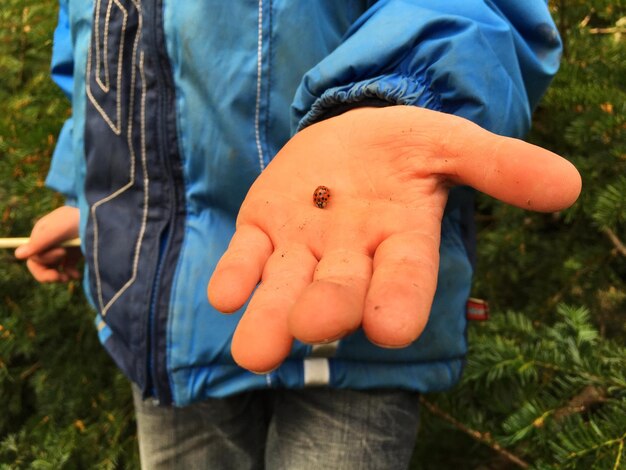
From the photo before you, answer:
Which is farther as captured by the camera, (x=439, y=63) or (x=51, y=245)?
(x=51, y=245)

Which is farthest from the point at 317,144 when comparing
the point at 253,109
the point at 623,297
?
the point at 623,297

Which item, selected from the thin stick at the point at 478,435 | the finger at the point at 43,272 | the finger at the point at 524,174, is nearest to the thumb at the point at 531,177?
the finger at the point at 524,174

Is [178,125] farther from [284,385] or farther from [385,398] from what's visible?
[385,398]

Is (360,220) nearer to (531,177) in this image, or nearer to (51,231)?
(531,177)

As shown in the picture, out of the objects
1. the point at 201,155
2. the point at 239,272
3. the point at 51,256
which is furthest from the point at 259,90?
the point at 51,256

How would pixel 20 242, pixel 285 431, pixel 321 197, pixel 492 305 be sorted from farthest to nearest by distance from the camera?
pixel 492 305 → pixel 20 242 → pixel 285 431 → pixel 321 197

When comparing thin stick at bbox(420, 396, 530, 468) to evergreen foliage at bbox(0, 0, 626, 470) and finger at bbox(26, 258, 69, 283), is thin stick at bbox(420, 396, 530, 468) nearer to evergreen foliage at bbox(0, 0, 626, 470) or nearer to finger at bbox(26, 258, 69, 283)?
evergreen foliage at bbox(0, 0, 626, 470)

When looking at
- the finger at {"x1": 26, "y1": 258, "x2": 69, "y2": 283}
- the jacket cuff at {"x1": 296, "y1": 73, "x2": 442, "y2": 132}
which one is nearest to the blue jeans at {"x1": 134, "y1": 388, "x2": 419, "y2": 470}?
the finger at {"x1": 26, "y1": 258, "x2": 69, "y2": 283}
